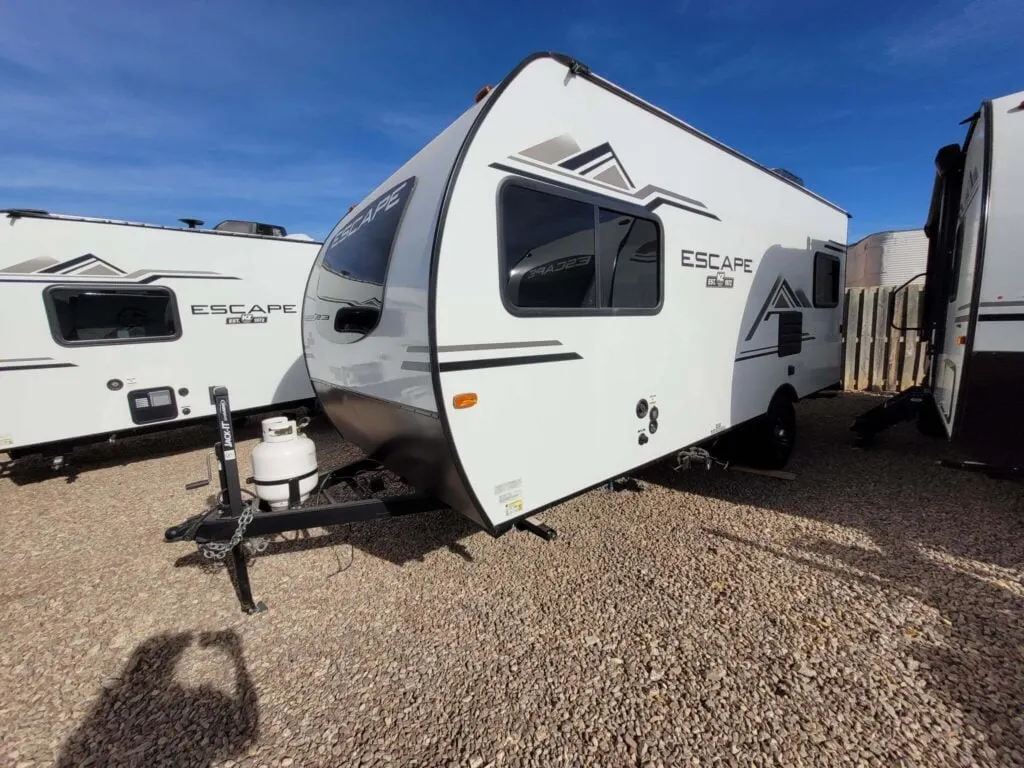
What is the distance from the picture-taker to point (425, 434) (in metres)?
2.42

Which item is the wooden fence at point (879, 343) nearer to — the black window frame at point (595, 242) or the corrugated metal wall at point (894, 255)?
the black window frame at point (595, 242)

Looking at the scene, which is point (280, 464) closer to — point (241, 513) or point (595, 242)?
point (241, 513)

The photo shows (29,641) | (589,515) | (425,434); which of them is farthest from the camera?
(589,515)

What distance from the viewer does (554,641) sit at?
2590mm

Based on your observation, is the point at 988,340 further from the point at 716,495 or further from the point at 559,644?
the point at 559,644

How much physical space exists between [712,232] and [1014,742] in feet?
10.7

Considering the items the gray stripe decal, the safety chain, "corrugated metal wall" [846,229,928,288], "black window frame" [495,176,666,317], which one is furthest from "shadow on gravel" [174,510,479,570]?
"corrugated metal wall" [846,229,928,288]

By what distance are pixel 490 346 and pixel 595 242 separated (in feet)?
3.36

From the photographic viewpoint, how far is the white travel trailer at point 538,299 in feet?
7.39

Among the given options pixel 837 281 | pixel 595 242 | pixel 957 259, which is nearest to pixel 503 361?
pixel 595 242

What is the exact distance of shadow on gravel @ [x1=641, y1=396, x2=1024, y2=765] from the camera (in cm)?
217

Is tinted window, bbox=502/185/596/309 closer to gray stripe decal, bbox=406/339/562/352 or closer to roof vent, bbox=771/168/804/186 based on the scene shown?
gray stripe decal, bbox=406/339/562/352

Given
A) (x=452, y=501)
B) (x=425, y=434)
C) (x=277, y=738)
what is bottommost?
(x=277, y=738)

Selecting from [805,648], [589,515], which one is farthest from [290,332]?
[805,648]
